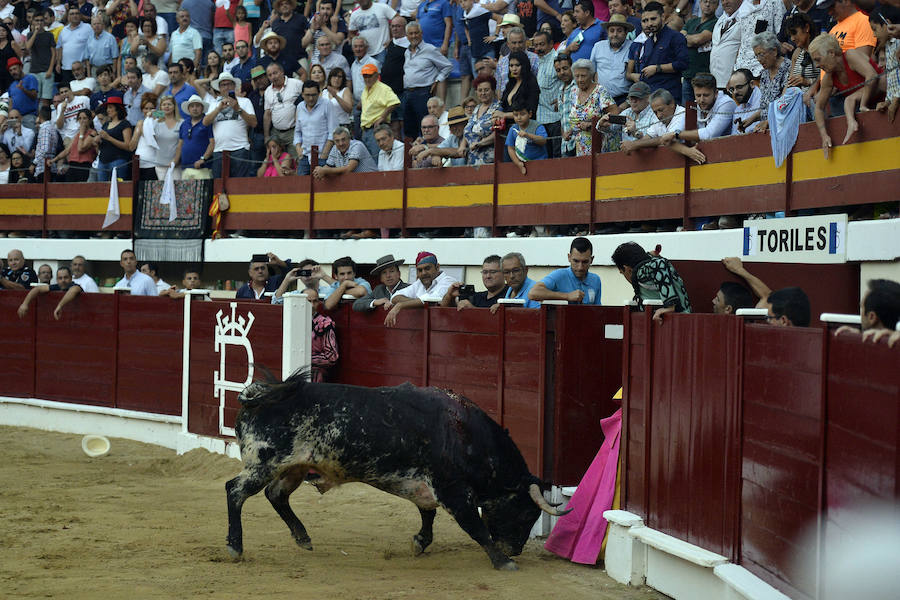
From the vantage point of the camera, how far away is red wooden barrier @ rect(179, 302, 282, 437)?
1012 cm

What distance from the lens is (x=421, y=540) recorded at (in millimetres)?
6746

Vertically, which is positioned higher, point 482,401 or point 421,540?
point 482,401

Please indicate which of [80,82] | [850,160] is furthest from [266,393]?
[80,82]

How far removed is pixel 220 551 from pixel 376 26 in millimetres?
9054

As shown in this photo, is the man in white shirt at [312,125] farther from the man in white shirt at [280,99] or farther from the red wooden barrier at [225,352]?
the red wooden barrier at [225,352]

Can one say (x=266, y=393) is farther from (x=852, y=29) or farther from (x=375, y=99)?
(x=375, y=99)

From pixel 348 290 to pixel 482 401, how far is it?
2.00 meters

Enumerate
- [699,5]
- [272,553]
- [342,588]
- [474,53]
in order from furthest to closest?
[474,53], [699,5], [272,553], [342,588]

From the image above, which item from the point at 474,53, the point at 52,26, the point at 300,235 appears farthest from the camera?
the point at 52,26

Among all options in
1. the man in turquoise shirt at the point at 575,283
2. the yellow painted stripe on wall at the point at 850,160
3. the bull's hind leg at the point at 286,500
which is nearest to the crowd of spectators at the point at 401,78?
the yellow painted stripe on wall at the point at 850,160

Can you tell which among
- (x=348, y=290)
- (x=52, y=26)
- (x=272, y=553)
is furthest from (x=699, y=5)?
(x=52, y=26)

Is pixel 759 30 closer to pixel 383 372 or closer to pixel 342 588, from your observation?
pixel 383 372

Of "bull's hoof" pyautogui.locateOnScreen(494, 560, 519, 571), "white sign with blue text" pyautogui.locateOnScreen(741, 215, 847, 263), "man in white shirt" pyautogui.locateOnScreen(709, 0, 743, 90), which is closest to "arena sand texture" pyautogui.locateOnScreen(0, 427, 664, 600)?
"bull's hoof" pyautogui.locateOnScreen(494, 560, 519, 571)

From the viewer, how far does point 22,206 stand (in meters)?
18.1
